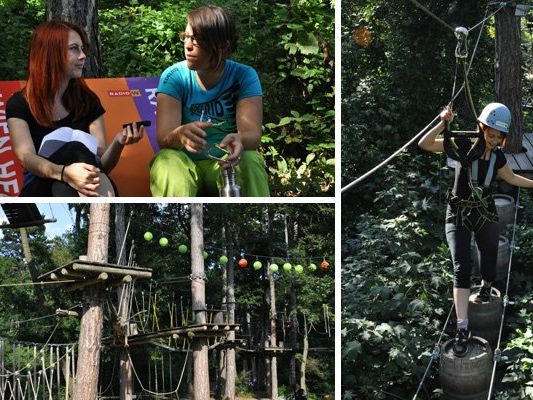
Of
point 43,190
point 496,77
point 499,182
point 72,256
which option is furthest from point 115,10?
point 43,190

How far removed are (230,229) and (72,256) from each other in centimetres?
120

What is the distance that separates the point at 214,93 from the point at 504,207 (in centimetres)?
189

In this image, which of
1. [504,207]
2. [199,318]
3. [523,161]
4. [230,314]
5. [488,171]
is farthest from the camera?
[230,314]

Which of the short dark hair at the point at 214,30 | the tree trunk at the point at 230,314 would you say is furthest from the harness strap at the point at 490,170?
the tree trunk at the point at 230,314

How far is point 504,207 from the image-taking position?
4.11 metres

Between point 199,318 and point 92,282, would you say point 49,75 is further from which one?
point 199,318

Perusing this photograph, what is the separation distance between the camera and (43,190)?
2764 mm

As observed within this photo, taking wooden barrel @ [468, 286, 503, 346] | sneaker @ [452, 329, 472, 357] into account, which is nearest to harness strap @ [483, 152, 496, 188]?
wooden barrel @ [468, 286, 503, 346]

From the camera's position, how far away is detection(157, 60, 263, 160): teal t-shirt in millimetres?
2838

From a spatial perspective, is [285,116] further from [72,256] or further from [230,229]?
[72,256]

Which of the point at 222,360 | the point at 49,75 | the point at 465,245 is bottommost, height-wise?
the point at 222,360

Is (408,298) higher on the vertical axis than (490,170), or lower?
lower

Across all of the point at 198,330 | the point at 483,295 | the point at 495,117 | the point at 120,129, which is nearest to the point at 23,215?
the point at 120,129

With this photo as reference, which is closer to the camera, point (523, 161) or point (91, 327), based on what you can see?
point (523, 161)
